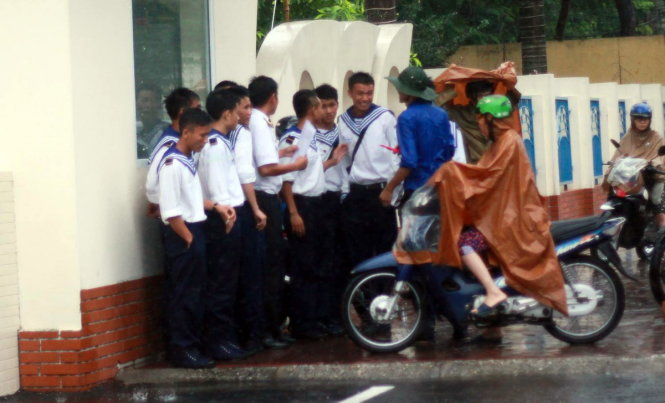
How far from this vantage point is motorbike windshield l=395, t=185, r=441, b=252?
28.5ft

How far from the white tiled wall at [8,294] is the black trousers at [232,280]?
51.1 inches

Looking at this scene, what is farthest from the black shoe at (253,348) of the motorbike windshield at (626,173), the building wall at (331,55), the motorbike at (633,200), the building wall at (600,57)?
the building wall at (600,57)

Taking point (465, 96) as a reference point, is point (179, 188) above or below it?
below

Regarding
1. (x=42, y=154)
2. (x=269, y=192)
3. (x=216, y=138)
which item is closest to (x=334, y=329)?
(x=269, y=192)

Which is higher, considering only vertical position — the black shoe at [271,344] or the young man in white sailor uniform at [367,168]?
the young man in white sailor uniform at [367,168]

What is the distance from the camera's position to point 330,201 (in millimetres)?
10047

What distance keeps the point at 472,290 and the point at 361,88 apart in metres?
2.02

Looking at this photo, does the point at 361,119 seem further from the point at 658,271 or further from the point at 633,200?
the point at 633,200

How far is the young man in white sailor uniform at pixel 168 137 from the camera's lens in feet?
28.5

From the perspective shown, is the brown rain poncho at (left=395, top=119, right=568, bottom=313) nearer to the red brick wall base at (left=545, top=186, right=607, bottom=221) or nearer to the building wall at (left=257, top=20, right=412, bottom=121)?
the building wall at (left=257, top=20, right=412, bottom=121)

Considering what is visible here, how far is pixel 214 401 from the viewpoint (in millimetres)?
7930

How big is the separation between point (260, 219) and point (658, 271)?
3086 mm

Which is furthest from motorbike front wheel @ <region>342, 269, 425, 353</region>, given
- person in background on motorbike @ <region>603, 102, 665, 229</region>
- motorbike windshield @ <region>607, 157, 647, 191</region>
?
person in background on motorbike @ <region>603, 102, 665, 229</region>

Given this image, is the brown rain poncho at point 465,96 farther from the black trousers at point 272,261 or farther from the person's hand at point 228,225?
the person's hand at point 228,225
